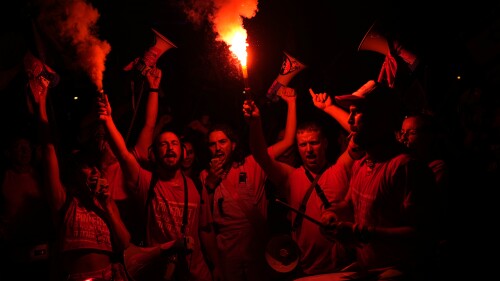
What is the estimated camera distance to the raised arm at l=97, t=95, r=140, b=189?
580cm

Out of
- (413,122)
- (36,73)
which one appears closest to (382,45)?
(413,122)

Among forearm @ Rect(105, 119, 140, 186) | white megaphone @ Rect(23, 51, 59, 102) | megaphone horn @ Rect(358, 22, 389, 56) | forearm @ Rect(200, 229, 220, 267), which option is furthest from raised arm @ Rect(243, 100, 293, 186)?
white megaphone @ Rect(23, 51, 59, 102)

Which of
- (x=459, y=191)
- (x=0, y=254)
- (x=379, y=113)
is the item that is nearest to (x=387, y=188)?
(x=379, y=113)

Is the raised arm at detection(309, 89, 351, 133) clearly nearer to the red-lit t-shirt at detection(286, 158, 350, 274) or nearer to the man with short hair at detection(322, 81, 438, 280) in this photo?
the red-lit t-shirt at detection(286, 158, 350, 274)

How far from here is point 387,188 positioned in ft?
13.0

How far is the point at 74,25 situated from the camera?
275 inches

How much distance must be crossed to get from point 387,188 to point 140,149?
386 cm

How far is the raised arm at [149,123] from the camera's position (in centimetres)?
654

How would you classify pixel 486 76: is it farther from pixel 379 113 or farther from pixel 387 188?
pixel 387 188

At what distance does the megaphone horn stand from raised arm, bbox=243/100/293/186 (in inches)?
75.6

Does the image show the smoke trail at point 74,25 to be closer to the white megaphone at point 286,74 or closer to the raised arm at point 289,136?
the white megaphone at point 286,74

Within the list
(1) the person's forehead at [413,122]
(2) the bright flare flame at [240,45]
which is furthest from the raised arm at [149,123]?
(1) the person's forehead at [413,122]

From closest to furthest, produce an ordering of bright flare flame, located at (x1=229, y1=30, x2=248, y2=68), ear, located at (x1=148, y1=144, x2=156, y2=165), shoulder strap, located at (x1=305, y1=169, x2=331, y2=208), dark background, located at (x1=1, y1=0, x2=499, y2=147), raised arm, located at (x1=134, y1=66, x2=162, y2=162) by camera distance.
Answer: bright flare flame, located at (x1=229, y1=30, x2=248, y2=68)
shoulder strap, located at (x1=305, y1=169, x2=331, y2=208)
ear, located at (x1=148, y1=144, x2=156, y2=165)
raised arm, located at (x1=134, y1=66, x2=162, y2=162)
dark background, located at (x1=1, y1=0, x2=499, y2=147)

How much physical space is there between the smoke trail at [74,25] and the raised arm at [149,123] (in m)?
0.80
